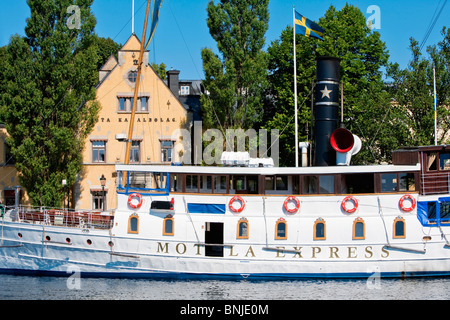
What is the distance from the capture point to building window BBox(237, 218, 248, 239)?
29.8 m

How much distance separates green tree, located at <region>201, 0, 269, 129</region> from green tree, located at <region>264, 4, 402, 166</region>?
3.28 m

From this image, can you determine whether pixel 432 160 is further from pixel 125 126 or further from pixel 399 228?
pixel 125 126

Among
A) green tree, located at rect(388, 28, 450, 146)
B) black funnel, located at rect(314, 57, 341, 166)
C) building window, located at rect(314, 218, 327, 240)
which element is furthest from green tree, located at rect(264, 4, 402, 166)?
building window, located at rect(314, 218, 327, 240)

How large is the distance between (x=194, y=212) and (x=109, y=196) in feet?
53.7

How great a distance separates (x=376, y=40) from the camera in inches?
1917

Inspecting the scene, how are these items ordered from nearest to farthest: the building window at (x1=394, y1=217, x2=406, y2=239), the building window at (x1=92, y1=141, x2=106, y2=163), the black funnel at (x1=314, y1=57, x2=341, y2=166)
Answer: the building window at (x1=394, y1=217, x2=406, y2=239) < the black funnel at (x1=314, y1=57, x2=341, y2=166) < the building window at (x1=92, y1=141, x2=106, y2=163)

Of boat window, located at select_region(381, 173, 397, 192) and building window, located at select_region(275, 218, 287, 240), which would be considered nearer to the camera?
building window, located at select_region(275, 218, 287, 240)

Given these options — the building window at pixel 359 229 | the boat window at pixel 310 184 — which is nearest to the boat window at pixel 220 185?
the boat window at pixel 310 184

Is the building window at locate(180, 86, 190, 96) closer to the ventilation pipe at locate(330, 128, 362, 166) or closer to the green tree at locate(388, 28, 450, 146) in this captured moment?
the green tree at locate(388, 28, 450, 146)

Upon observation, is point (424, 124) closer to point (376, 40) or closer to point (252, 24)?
point (376, 40)

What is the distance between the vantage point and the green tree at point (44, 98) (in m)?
40.5

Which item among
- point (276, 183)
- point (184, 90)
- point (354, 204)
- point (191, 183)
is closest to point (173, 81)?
point (184, 90)

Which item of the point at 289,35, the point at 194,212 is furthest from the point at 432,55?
the point at 194,212

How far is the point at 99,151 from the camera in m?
45.1
